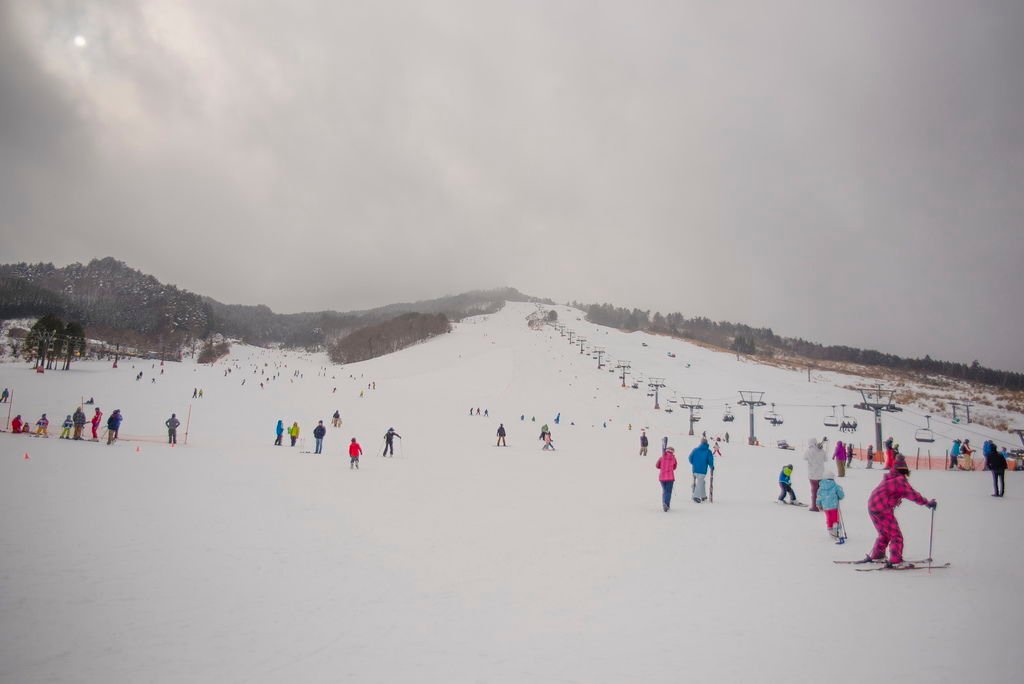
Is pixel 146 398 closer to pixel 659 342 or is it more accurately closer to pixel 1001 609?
pixel 1001 609

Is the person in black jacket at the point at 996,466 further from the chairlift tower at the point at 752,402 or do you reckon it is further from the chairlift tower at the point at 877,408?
the chairlift tower at the point at 752,402

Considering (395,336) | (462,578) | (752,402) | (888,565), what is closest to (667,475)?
(888,565)

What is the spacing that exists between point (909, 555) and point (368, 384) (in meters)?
55.5

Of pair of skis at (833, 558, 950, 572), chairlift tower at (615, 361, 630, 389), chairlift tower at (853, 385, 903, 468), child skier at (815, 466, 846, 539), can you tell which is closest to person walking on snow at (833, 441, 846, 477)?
chairlift tower at (853, 385, 903, 468)

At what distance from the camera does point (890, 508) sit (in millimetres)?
7082

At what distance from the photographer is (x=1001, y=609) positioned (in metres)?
5.55

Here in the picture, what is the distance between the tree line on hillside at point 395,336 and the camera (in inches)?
5089

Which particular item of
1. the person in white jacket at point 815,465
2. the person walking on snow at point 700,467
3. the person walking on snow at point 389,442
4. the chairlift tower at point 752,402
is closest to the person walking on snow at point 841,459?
the person in white jacket at point 815,465

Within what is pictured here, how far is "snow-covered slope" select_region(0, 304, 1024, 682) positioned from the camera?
448cm

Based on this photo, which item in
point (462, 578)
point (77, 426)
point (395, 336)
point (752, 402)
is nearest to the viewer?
point (462, 578)

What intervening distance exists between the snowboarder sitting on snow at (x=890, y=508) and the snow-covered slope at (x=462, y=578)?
42 centimetres

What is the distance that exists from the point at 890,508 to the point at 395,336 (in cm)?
13032

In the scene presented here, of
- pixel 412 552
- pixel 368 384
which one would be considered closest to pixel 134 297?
pixel 368 384

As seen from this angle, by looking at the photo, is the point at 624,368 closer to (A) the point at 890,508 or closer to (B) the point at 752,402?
(B) the point at 752,402
